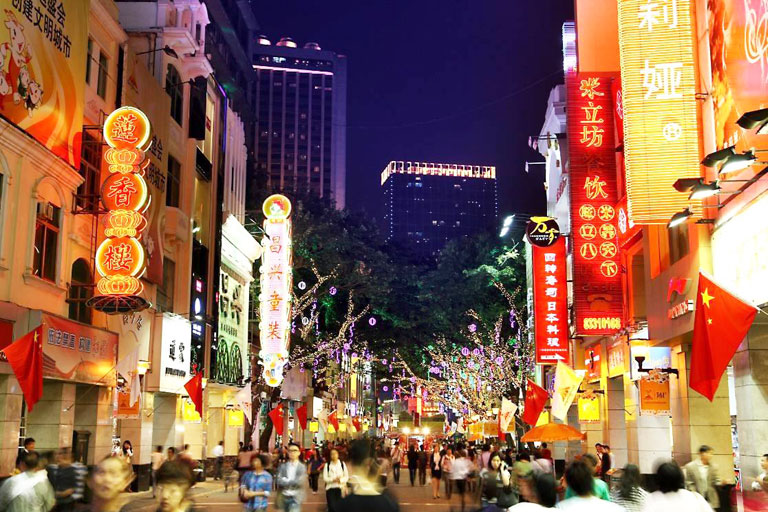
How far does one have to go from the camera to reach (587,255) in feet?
82.3

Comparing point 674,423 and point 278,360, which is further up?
point 278,360

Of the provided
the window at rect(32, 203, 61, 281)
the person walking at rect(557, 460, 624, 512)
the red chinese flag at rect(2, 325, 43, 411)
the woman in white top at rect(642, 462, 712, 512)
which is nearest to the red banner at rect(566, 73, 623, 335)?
the window at rect(32, 203, 61, 281)

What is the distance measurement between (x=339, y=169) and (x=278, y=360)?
138 metres

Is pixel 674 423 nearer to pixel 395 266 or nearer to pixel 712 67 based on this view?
pixel 712 67

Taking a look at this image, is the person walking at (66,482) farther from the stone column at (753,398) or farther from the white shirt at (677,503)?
the stone column at (753,398)

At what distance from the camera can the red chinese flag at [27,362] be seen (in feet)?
56.7

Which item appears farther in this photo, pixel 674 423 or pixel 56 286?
pixel 56 286

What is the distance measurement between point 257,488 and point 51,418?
404 inches

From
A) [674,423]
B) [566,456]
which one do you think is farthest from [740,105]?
[566,456]

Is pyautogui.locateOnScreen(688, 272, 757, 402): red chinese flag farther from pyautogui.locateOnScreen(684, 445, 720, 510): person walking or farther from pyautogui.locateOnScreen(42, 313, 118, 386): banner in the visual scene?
pyautogui.locateOnScreen(42, 313, 118, 386): banner

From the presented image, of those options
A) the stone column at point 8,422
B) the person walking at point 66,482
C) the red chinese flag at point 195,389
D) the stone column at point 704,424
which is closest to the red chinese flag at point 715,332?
the stone column at point 704,424

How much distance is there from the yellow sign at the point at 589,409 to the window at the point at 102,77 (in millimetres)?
16796

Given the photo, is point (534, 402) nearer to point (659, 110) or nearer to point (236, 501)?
point (236, 501)

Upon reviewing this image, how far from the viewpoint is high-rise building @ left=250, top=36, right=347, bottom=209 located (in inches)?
6703
